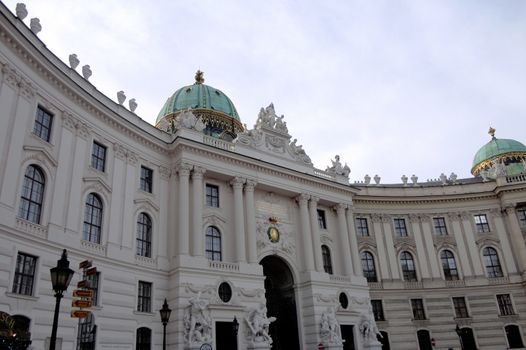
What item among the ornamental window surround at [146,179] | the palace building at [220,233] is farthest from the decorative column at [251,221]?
the ornamental window surround at [146,179]

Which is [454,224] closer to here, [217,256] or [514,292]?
[514,292]

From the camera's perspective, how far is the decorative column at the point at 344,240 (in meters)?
38.4

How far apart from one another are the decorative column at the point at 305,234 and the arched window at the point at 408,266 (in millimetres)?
12904

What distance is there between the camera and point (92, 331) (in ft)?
78.3

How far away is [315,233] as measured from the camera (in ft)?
122

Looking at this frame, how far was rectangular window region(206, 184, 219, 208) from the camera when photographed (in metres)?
33.8

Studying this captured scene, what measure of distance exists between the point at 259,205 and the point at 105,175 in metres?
12.5

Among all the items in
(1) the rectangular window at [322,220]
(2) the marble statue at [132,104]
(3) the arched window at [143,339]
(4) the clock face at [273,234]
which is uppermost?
(2) the marble statue at [132,104]

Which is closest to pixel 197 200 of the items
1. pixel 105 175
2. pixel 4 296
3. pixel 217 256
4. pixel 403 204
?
pixel 217 256

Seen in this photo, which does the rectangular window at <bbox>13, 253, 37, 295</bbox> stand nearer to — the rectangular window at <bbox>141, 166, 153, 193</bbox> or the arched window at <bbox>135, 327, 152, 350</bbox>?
the arched window at <bbox>135, 327, 152, 350</bbox>

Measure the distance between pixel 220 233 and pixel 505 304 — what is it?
91.5 feet

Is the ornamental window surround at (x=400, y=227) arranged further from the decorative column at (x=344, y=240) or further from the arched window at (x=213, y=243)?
the arched window at (x=213, y=243)

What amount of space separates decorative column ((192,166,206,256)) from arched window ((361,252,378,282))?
62.1ft

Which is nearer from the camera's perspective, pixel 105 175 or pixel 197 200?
pixel 105 175
